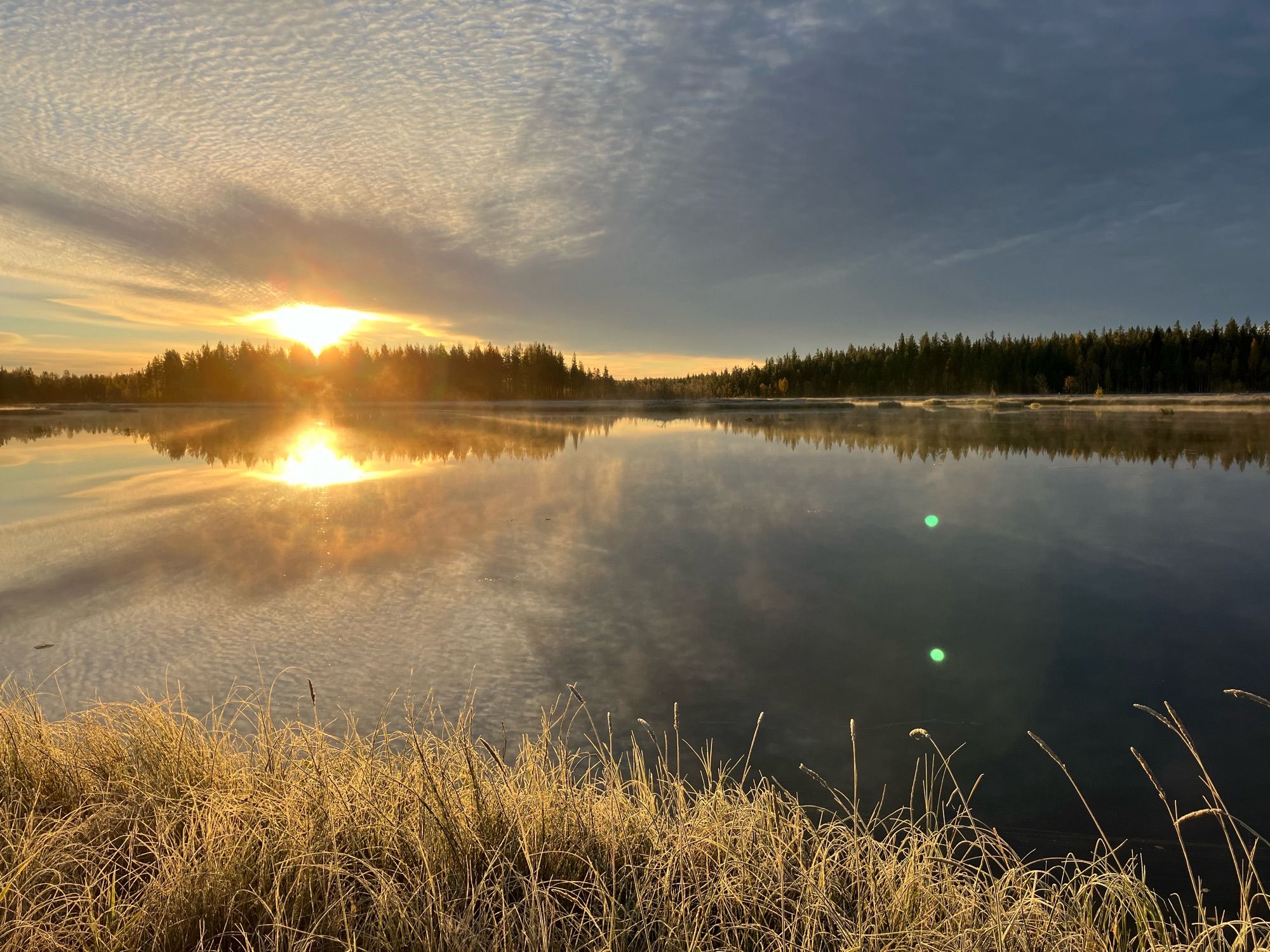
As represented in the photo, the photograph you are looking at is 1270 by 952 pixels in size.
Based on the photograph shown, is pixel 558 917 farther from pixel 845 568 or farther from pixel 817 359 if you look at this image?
pixel 817 359

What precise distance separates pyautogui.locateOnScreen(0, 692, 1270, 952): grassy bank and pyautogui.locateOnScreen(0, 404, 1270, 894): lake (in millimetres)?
1022

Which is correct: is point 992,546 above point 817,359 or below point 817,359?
Result: below

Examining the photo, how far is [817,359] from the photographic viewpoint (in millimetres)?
127688

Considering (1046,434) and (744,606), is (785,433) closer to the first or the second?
(1046,434)

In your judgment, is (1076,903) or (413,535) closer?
(1076,903)

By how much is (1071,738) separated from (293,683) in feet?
21.2

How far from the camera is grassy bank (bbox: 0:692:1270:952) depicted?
3064mm

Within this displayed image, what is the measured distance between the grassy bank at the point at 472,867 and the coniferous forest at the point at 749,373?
9464 cm

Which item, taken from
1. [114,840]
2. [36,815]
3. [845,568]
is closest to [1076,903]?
[114,840]

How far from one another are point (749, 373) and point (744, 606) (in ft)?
427

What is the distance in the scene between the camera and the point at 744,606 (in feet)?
27.8

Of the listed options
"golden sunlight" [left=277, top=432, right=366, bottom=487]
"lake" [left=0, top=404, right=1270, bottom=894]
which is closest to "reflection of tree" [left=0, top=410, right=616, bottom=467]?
"golden sunlight" [left=277, top=432, right=366, bottom=487]

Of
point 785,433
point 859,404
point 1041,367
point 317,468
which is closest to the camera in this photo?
point 317,468

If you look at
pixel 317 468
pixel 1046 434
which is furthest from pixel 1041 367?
pixel 317 468
